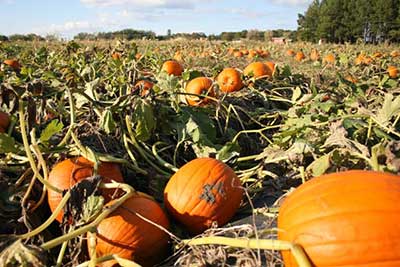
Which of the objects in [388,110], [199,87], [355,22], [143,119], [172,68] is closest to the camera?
[388,110]

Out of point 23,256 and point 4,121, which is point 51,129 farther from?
point 23,256

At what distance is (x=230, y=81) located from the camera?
196 inches

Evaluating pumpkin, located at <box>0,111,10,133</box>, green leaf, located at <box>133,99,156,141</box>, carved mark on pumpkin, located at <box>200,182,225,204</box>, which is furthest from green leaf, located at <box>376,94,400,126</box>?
pumpkin, located at <box>0,111,10,133</box>

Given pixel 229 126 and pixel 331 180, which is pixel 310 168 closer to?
pixel 331 180

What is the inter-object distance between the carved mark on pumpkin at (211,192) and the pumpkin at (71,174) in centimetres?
43

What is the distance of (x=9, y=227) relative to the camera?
2225 millimetres

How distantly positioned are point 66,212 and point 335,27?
164 feet

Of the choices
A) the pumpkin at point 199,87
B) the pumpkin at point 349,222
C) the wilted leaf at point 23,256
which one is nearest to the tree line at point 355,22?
the pumpkin at point 199,87

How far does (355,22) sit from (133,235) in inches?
1959

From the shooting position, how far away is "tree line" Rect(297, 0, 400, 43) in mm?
45875

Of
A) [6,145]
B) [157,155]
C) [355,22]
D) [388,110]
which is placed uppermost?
[355,22]

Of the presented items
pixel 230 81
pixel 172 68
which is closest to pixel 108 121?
pixel 230 81

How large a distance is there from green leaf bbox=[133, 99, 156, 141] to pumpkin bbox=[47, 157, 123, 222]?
40cm

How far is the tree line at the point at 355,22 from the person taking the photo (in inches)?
1806
